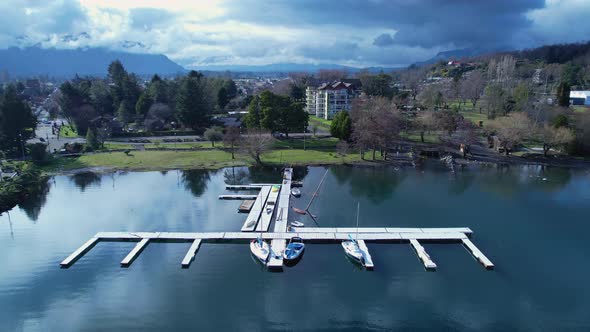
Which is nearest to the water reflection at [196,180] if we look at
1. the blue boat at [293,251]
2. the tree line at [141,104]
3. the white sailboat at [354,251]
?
the blue boat at [293,251]

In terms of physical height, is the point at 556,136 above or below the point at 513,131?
below

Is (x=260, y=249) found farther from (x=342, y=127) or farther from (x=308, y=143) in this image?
(x=308, y=143)

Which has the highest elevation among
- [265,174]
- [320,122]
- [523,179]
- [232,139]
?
[320,122]

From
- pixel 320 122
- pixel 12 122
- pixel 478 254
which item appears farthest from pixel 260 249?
pixel 320 122

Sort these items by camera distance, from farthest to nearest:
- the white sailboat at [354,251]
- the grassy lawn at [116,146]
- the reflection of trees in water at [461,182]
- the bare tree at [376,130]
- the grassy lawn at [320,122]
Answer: the grassy lawn at [320,122] < the grassy lawn at [116,146] < the bare tree at [376,130] < the reflection of trees in water at [461,182] < the white sailboat at [354,251]

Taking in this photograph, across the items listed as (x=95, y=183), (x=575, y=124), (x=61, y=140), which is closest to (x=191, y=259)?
(x=95, y=183)

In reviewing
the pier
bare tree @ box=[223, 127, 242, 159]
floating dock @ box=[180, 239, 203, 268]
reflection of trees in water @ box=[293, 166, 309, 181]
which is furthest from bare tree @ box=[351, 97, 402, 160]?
floating dock @ box=[180, 239, 203, 268]

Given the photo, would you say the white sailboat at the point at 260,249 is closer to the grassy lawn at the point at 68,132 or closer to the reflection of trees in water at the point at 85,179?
the reflection of trees in water at the point at 85,179
